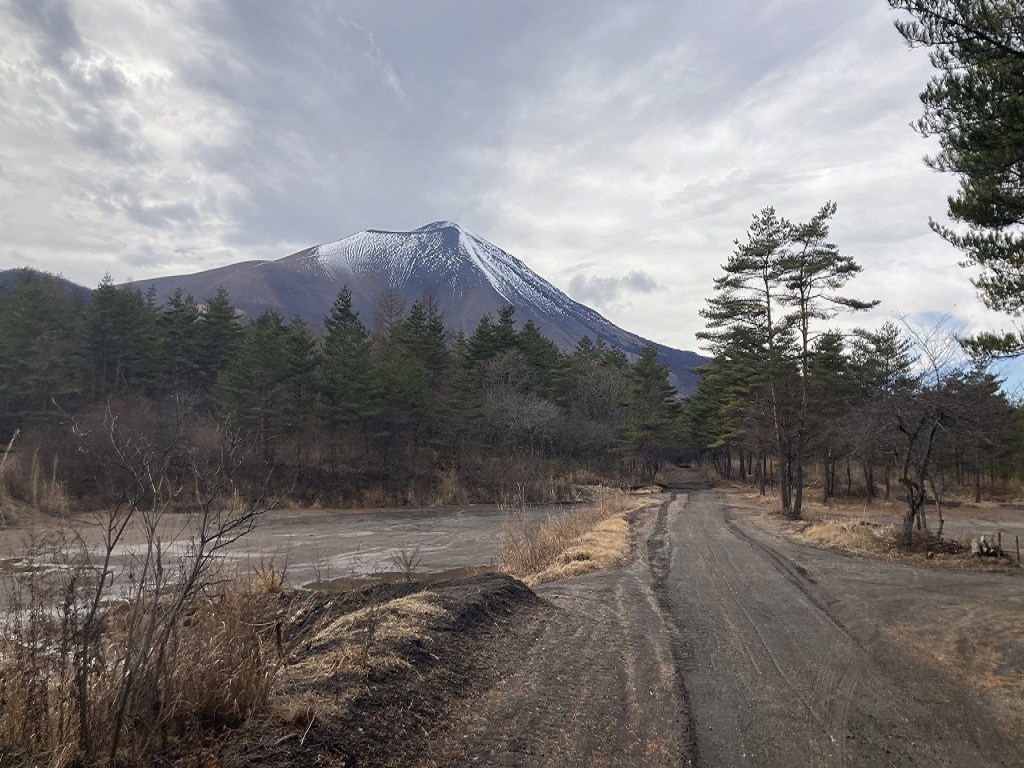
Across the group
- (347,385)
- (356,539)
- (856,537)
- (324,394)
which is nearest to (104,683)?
(856,537)

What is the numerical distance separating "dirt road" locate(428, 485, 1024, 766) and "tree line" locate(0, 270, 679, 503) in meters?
25.3

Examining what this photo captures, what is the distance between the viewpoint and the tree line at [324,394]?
34.9 m

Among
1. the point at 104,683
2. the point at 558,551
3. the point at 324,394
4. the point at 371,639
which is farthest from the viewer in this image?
the point at 324,394

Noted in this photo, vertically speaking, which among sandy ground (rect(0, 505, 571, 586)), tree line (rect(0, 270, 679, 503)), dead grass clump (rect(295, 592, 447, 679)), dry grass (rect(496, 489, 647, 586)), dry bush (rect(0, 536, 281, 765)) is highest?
tree line (rect(0, 270, 679, 503))

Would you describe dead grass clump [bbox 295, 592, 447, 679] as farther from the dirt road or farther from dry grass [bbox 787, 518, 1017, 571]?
dry grass [bbox 787, 518, 1017, 571]

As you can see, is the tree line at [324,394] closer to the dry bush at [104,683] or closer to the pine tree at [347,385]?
the pine tree at [347,385]

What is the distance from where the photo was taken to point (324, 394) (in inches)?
1487

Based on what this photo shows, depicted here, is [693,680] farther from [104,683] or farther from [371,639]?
[104,683]

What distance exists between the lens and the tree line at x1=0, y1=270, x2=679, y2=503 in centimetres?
3491

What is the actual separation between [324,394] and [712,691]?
115 ft

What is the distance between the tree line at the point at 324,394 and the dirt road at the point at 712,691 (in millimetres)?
25284

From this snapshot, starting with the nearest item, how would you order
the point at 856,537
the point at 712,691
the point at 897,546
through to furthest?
the point at 712,691 → the point at 897,546 → the point at 856,537

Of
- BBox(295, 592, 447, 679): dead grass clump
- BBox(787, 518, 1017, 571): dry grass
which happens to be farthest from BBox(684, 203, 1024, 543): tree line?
BBox(295, 592, 447, 679): dead grass clump

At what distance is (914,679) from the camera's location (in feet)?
18.9
